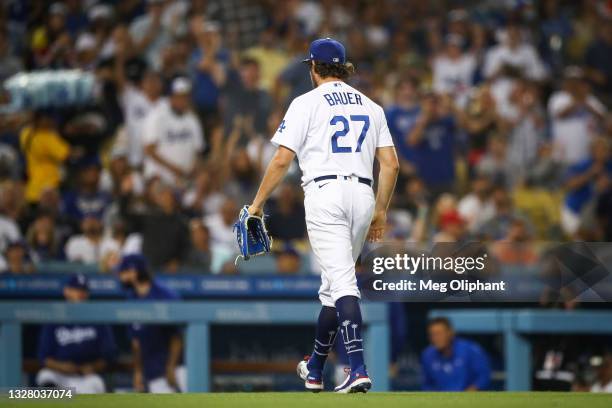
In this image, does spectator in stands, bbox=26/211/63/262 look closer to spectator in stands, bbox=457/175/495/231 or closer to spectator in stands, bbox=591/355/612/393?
spectator in stands, bbox=457/175/495/231

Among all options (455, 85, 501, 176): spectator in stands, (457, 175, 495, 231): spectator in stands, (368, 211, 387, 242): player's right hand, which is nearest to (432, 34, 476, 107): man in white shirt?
(455, 85, 501, 176): spectator in stands

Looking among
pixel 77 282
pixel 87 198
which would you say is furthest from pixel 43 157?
pixel 77 282

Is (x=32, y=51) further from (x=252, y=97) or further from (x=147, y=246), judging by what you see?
(x=147, y=246)

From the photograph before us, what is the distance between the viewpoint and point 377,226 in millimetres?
6988

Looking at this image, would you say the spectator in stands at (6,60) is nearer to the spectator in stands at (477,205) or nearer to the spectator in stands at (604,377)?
the spectator in stands at (477,205)

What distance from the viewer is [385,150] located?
22.6 ft

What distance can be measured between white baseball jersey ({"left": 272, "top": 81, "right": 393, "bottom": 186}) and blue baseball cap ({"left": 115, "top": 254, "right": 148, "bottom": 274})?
159 inches

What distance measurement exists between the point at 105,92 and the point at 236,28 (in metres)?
2.10

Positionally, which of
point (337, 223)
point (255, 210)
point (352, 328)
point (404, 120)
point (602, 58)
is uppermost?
point (602, 58)

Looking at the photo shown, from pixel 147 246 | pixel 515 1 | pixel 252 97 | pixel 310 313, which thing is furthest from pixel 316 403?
pixel 515 1

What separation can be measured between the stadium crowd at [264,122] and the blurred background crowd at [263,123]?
0.02 metres

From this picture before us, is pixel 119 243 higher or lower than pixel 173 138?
lower

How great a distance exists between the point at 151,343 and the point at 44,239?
2295 mm

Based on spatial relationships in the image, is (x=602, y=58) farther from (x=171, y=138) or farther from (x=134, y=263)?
(x=134, y=263)
